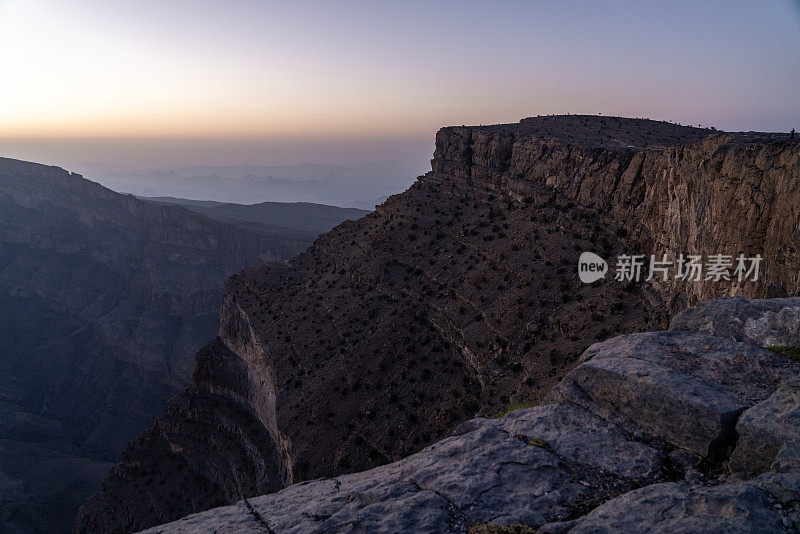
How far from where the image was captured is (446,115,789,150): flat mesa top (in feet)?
140

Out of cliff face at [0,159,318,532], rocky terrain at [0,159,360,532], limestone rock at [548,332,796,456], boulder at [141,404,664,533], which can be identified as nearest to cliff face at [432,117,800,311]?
limestone rock at [548,332,796,456]

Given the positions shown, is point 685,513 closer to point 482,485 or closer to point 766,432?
point 766,432

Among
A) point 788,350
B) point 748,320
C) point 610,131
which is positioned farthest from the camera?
point 610,131

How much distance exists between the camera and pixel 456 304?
3384 centimetres

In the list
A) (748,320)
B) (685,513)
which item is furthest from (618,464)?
(748,320)

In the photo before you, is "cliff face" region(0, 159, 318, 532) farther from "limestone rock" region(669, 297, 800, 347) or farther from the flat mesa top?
the flat mesa top

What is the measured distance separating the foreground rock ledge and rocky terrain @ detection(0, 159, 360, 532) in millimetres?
64482

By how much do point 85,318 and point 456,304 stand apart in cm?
11042

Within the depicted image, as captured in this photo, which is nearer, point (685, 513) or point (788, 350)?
point (685, 513)

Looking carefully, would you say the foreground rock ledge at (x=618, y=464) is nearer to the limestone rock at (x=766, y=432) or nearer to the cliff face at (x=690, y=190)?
the limestone rock at (x=766, y=432)

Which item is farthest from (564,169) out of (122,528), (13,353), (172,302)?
(13,353)

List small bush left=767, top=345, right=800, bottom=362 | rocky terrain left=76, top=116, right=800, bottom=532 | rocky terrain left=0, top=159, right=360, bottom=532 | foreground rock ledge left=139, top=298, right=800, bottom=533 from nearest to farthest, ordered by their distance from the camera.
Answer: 1. foreground rock ledge left=139, top=298, right=800, bottom=533
2. small bush left=767, top=345, right=800, bottom=362
3. rocky terrain left=76, top=116, right=800, bottom=532
4. rocky terrain left=0, top=159, right=360, bottom=532

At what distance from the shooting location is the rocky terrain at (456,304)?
18297 millimetres

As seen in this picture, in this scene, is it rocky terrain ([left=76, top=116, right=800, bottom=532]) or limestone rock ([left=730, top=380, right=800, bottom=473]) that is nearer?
limestone rock ([left=730, top=380, right=800, bottom=473])
